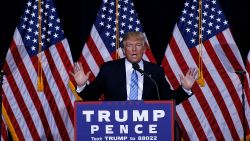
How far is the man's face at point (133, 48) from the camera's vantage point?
126 inches

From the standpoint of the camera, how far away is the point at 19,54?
5672 mm

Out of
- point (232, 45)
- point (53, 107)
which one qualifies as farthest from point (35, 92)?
point (232, 45)

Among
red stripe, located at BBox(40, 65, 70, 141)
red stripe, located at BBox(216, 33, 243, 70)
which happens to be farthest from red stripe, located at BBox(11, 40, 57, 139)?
red stripe, located at BBox(216, 33, 243, 70)

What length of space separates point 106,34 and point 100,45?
148 millimetres

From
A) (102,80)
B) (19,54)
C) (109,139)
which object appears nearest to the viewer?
(109,139)

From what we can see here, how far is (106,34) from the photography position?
5.73 metres

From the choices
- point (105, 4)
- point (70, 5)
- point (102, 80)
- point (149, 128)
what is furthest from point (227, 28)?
point (149, 128)

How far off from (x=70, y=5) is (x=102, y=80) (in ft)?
8.84

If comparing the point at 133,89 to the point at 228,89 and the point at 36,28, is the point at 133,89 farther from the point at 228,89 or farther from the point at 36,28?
the point at 36,28

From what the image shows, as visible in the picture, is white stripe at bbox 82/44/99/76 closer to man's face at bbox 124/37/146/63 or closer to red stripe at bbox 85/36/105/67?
red stripe at bbox 85/36/105/67

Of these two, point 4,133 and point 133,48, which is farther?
point 4,133

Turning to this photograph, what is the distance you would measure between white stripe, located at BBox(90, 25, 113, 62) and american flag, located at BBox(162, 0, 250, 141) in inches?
25.9

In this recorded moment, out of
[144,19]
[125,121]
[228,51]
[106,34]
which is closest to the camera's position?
[125,121]

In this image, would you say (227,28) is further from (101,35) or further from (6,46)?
(6,46)
